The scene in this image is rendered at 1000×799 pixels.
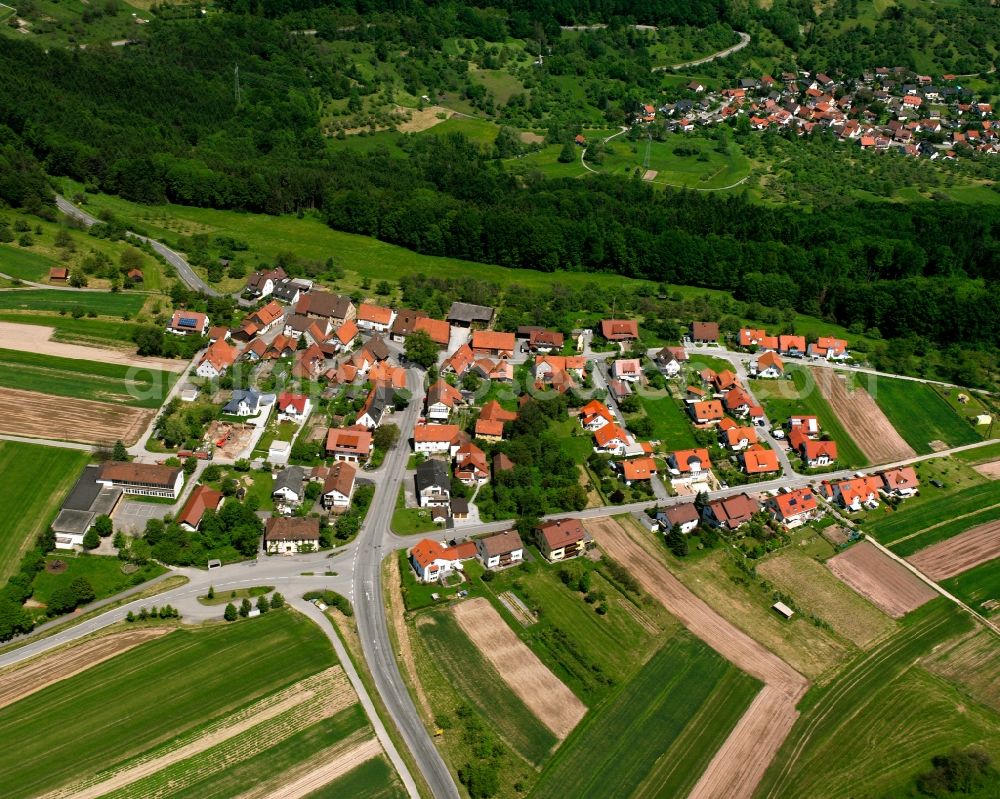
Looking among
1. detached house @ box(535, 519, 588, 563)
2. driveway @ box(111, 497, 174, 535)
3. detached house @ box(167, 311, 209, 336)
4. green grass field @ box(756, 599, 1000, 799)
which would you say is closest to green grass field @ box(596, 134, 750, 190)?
detached house @ box(167, 311, 209, 336)

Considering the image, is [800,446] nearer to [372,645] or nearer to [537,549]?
[537,549]

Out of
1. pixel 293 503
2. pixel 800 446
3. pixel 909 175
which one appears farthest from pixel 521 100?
pixel 293 503

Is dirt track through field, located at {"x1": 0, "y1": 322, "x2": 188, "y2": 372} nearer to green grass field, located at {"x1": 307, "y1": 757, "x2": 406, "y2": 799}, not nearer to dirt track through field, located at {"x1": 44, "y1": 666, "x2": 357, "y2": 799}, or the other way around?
dirt track through field, located at {"x1": 44, "y1": 666, "x2": 357, "y2": 799}

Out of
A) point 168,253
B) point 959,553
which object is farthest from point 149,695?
point 168,253

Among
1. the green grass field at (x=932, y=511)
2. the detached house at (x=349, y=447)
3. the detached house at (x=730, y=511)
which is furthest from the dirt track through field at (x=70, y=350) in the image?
the green grass field at (x=932, y=511)

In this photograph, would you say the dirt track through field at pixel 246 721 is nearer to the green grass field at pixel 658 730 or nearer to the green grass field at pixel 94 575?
the green grass field at pixel 658 730

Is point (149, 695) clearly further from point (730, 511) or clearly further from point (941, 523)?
point (941, 523)
